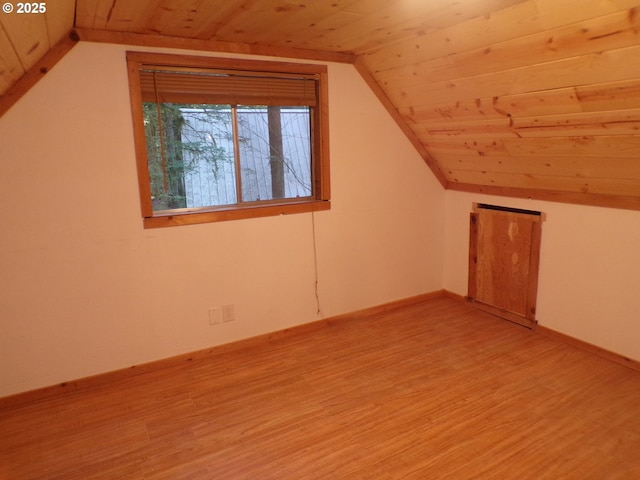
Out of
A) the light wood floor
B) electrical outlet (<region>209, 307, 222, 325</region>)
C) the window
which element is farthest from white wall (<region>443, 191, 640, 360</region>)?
electrical outlet (<region>209, 307, 222, 325</region>)

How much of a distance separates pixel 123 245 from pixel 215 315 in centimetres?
76

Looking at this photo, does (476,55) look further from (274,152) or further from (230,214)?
(230,214)

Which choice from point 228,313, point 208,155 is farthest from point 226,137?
point 228,313

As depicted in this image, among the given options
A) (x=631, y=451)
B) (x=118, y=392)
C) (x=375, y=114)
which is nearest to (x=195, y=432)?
(x=118, y=392)

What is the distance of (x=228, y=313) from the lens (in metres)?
3.03

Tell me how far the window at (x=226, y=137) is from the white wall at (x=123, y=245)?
89mm

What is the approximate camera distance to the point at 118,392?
2.59 m

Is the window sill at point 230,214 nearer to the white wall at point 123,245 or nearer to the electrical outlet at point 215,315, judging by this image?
the white wall at point 123,245

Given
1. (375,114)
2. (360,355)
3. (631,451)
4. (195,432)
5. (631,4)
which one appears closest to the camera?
(631,4)

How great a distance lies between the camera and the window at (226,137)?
2.61m

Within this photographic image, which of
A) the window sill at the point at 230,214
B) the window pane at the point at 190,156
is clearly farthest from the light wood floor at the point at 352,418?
the window pane at the point at 190,156

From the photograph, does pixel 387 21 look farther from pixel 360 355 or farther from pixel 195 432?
pixel 195 432

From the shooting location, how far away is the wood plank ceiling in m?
1.90

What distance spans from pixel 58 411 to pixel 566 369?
9.84ft
